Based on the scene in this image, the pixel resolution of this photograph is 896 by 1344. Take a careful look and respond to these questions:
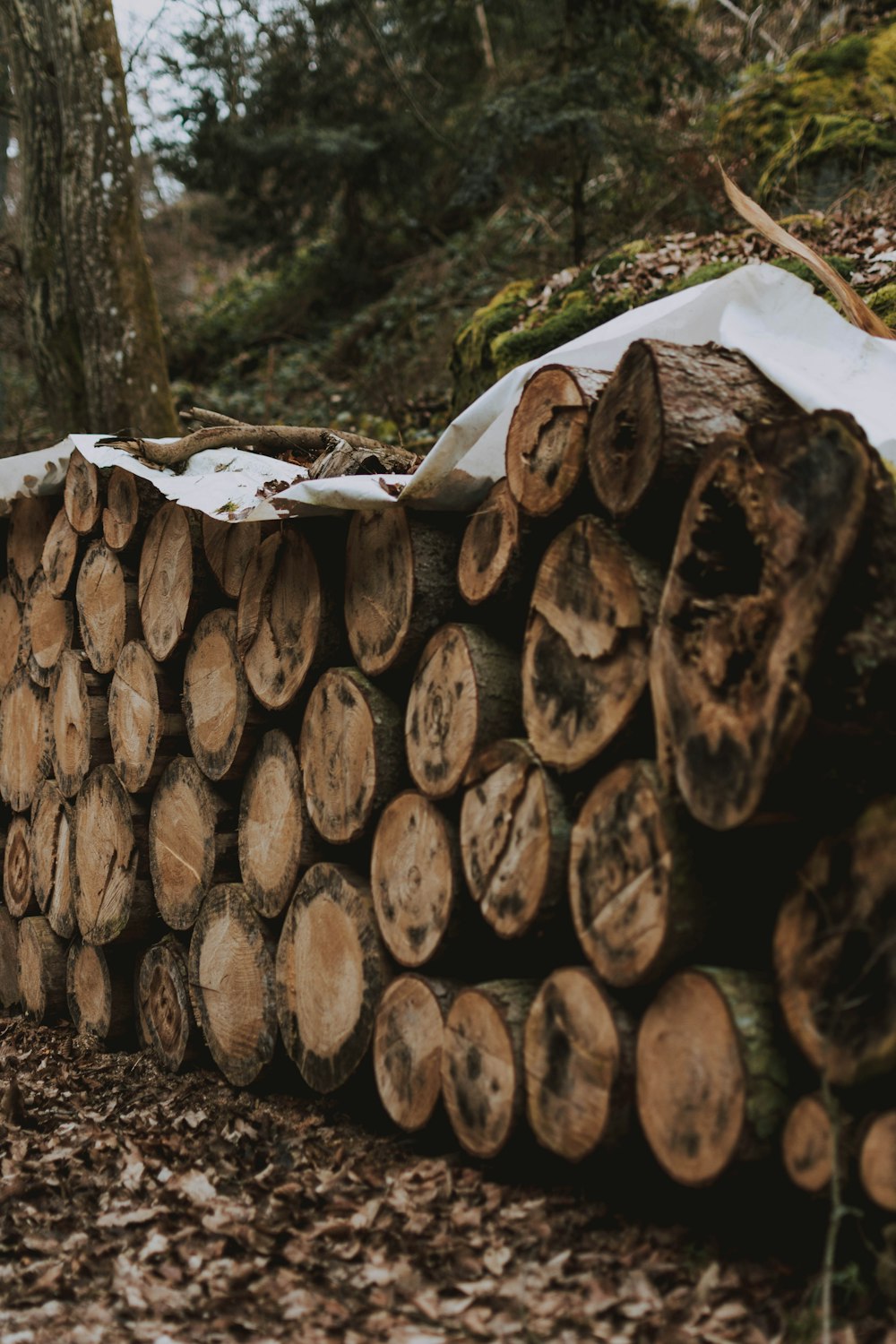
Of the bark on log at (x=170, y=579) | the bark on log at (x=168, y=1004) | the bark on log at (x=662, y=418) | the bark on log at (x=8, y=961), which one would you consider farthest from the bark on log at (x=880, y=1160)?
the bark on log at (x=8, y=961)

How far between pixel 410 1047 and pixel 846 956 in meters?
1.18

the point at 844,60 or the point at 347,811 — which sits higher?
the point at 844,60

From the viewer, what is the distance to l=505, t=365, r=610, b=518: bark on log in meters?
2.23

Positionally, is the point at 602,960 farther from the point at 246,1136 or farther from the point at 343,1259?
the point at 246,1136

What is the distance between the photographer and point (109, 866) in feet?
12.2

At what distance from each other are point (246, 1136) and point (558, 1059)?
1130mm

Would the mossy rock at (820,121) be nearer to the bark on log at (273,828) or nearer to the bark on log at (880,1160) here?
the bark on log at (273,828)

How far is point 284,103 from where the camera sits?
11773 mm

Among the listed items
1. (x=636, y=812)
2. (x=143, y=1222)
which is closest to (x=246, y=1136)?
(x=143, y=1222)

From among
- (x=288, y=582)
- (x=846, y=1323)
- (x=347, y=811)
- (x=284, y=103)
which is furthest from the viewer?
(x=284, y=103)

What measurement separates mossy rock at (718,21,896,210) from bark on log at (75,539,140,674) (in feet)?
18.6

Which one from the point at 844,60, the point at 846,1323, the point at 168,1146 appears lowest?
the point at 168,1146

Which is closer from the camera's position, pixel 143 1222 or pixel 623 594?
pixel 623 594

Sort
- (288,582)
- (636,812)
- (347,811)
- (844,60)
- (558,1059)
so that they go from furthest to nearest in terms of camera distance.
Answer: (844,60)
(288,582)
(347,811)
(558,1059)
(636,812)
